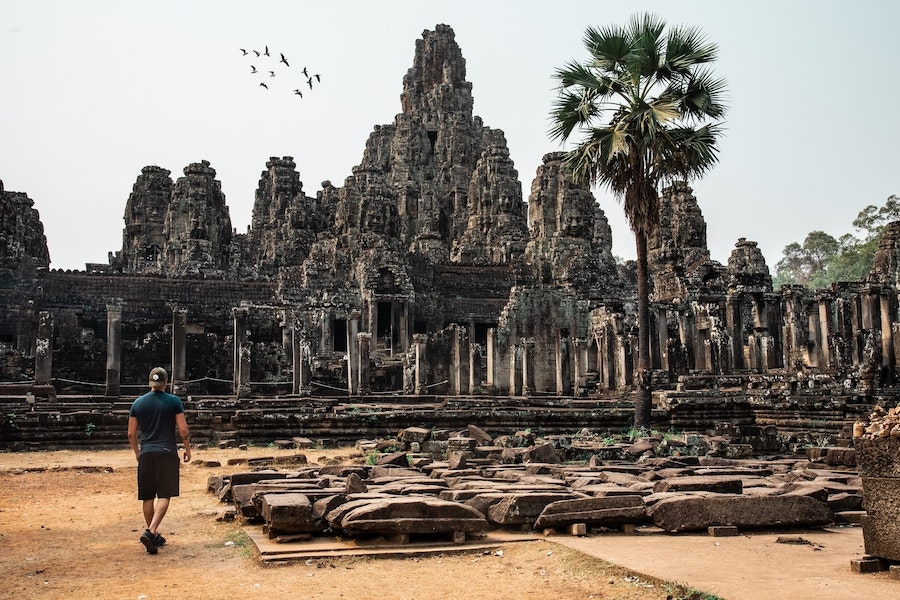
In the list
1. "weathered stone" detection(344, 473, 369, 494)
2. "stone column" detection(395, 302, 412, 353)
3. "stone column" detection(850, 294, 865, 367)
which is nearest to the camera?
"weathered stone" detection(344, 473, 369, 494)

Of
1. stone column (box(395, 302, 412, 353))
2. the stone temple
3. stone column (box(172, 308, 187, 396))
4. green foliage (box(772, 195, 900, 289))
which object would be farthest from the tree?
stone column (box(172, 308, 187, 396))

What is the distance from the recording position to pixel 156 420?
8016 mm

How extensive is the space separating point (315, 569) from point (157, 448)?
212 cm

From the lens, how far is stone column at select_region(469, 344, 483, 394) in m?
30.6

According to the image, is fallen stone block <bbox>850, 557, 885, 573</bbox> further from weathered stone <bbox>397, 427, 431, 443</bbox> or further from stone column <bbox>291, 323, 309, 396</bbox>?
stone column <bbox>291, 323, 309, 396</bbox>

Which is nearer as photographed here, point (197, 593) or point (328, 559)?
point (197, 593)

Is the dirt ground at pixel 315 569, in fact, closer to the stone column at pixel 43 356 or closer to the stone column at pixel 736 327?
the stone column at pixel 43 356

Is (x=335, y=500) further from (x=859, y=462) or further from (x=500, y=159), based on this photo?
(x=500, y=159)

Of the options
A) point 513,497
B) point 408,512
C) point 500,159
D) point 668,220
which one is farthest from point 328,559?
point 500,159

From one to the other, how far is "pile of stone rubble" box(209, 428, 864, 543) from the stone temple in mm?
6903

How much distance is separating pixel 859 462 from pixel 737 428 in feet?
39.6

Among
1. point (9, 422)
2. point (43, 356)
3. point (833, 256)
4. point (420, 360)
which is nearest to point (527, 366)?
point (420, 360)

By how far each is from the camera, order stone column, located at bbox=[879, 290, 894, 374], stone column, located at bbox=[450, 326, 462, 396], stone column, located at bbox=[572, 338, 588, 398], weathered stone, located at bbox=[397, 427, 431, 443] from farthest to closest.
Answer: stone column, located at bbox=[450, 326, 462, 396]
stone column, located at bbox=[572, 338, 588, 398]
stone column, located at bbox=[879, 290, 894, 374]
weathered stone, located at bbox=[397, 427, 431, 443]

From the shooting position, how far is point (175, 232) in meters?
47.2
